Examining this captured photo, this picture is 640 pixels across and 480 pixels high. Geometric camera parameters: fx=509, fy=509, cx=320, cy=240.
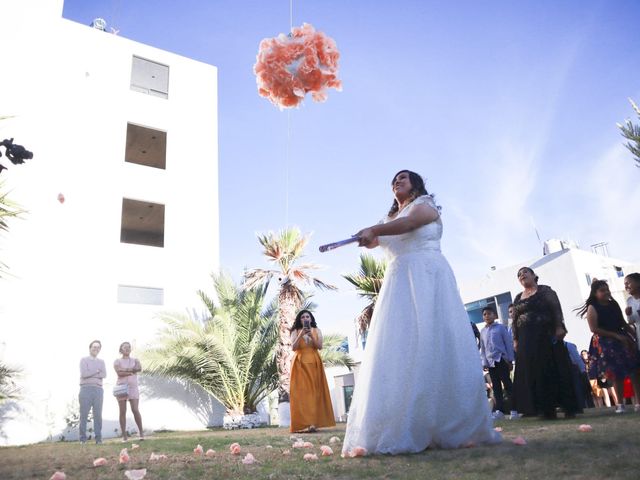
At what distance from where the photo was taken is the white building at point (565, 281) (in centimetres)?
2434

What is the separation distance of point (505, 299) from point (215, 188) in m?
16.8

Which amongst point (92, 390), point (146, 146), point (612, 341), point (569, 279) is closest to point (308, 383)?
point (92, 390)

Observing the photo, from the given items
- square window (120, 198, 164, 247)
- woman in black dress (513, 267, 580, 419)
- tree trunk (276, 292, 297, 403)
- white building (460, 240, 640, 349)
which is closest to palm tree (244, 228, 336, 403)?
tree trunk (276, 292, 297, 403)

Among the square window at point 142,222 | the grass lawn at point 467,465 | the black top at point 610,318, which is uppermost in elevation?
the square window at point 142,222

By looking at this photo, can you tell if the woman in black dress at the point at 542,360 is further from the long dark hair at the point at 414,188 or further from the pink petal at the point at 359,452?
Answer: the pink petal at the point at 359,452

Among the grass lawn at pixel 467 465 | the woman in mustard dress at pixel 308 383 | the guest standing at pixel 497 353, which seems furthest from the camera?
the guest standing at pixel 497 353

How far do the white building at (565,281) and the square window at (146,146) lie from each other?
17896 mm

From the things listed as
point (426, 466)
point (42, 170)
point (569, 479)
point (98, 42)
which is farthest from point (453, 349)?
point (98, 42)

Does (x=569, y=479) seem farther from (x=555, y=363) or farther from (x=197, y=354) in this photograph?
(x=197, y=354)

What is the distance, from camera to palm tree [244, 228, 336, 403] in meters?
14.5

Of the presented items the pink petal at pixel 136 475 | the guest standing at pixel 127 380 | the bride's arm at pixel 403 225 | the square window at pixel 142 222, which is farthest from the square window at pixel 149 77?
the pink petal at pixel 136 475

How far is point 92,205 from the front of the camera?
15.6 metres

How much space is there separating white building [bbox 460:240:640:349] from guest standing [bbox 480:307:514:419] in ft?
51.6

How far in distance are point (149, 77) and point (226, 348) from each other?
428 inches
